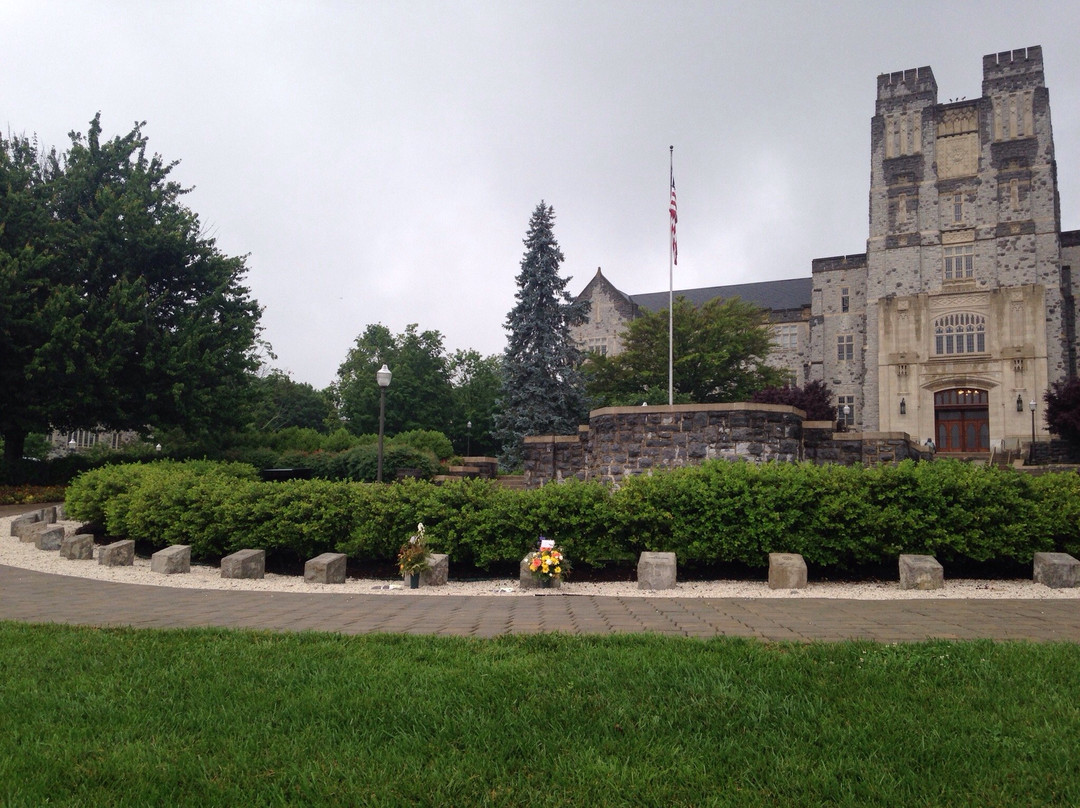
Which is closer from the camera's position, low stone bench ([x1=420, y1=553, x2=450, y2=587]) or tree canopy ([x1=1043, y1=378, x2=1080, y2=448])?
low stone bench ([x1=420, y1=553, x2=450, y2=587])

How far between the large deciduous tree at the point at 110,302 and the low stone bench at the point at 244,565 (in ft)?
50.6

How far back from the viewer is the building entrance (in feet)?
145

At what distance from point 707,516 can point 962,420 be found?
42.1 meters

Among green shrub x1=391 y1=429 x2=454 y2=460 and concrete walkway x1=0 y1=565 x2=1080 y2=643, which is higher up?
green shrub x1=391 y1=429 x2=454 y2=460

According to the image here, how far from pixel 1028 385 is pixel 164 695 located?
49.0 m

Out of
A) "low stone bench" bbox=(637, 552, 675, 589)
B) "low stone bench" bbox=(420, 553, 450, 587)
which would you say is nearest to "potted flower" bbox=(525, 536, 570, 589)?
"low stone bench" bbox=(637, 552, 675, 589)

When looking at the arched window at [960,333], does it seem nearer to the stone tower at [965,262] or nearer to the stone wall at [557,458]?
the stone tower at [965,262]

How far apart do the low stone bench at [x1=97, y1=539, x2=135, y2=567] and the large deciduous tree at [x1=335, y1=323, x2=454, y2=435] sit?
3982 centimetres

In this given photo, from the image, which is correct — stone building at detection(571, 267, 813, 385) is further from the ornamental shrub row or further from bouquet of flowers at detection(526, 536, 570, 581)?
bouquet of flowers at detection(526, 536, 570, 581)

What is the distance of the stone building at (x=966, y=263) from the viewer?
4350cm

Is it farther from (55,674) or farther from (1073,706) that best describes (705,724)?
(55,674)

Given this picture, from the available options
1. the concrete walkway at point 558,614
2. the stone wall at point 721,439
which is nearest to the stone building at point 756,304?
the stone wall at point 721,439

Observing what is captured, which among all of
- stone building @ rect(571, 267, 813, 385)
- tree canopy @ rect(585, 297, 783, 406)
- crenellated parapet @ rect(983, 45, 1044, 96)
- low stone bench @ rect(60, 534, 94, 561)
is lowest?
low stone bench @ rect(60, 534, 94, 561)

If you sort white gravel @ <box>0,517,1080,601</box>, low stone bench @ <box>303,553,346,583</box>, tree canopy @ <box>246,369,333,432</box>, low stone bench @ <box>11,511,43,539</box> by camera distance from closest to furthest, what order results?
white gravel @ <box>0,517,1080,601</box>
low stone bench @ <box>303,553,346,583</box>
low stone bench @ <box>11,511,43,539</box>
tree canopy @ <box>246,369,333,432</box>
